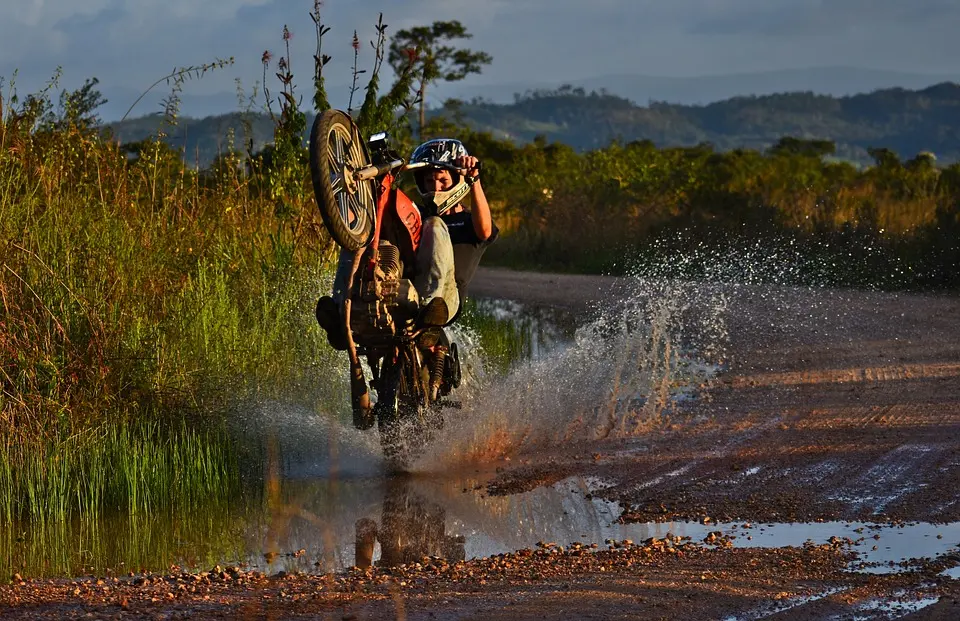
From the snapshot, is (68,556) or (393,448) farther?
(393,448)

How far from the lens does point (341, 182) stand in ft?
22.3

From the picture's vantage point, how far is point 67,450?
7383 mm

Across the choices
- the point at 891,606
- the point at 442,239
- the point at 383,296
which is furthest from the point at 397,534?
the point at 891,606

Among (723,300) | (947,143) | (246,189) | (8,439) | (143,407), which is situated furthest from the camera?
(947,143)

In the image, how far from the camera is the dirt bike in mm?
6877

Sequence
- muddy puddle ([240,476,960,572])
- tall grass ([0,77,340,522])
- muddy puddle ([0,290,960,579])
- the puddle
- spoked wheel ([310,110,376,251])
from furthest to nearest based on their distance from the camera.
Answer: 1. tall grass ([0,77,340,522])
2. spoked wheel ([310,110,376,251])
3. muddy puddle ([0,290,960,579])
4. muddy puddle ([240,476,960,572])
5. the puddle

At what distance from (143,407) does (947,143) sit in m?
180

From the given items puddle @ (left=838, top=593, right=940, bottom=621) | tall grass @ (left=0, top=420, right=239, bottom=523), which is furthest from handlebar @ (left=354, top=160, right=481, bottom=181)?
puddle @ (left=838, top=593, right=940, bottom=621)

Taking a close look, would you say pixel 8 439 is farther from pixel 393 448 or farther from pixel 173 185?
pixel 173 185

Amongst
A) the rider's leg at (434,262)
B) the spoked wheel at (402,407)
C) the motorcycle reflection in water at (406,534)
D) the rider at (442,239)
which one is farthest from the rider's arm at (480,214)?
the motorcycle reflection in water at (406,534)

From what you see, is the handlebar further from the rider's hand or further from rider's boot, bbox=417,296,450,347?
rider's boot, bbox=417,296,450,347

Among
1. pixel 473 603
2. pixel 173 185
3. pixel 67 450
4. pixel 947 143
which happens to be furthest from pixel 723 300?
pixel 947 143

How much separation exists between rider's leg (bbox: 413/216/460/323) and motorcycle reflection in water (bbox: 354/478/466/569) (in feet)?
3.33

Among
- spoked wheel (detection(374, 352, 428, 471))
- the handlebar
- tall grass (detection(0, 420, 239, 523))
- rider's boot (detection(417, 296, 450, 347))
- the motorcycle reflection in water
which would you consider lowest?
the motorcycle reflection in water
